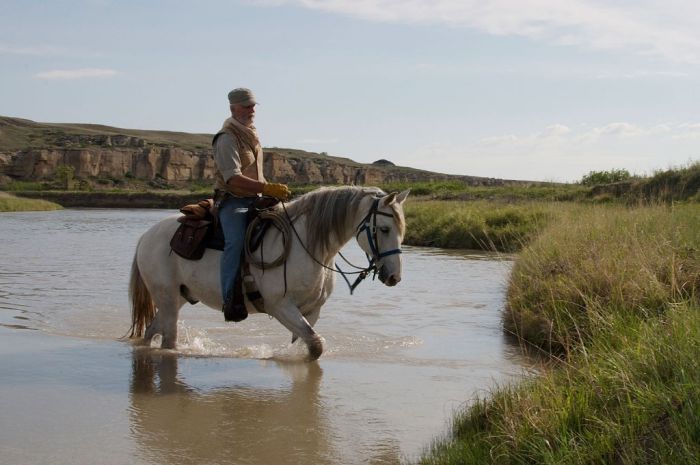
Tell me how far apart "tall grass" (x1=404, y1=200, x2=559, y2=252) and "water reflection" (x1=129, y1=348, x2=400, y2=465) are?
13328 mm

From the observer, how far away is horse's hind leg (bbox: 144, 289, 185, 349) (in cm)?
790

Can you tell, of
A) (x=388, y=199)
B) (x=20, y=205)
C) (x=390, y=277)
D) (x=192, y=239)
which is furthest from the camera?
(x=20, y=205)

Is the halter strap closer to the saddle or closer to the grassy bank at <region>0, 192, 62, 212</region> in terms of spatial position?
the saddle

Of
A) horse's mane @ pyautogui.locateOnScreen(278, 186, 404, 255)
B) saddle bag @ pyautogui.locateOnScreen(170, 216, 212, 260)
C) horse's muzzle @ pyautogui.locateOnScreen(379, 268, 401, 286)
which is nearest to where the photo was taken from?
horse's muzzle @ pyautogui.locateOnScreen(379, 268, 401, 286)

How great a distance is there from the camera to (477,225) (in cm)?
2244

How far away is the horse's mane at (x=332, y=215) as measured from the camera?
679 cm

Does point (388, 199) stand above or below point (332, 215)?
above

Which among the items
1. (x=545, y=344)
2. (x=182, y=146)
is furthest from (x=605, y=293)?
→ (x=182, y=146)

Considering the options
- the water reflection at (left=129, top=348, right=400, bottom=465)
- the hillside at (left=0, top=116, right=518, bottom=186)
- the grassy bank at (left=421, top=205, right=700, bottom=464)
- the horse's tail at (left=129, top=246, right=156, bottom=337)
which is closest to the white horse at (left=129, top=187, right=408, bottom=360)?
the horse's tail at (left=129, top=246, right=156, bottom=337)

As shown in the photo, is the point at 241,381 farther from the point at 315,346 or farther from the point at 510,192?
the point at 510,192

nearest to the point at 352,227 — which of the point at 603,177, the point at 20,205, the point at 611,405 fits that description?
the point at 611,405

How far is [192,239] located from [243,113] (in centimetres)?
126

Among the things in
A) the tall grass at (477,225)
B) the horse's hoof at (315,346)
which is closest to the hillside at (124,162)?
the tall grass at (477,225)

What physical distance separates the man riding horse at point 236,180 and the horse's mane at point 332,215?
35 cm
